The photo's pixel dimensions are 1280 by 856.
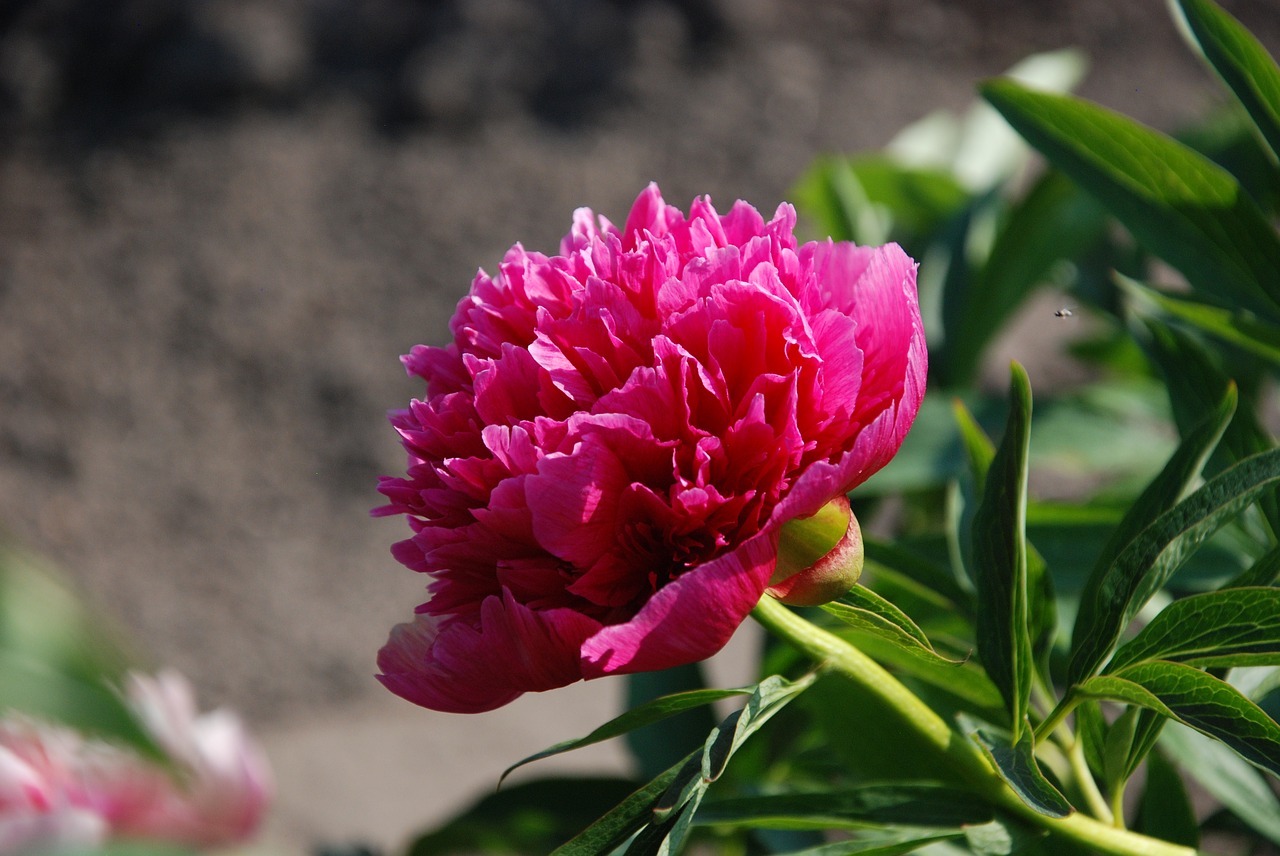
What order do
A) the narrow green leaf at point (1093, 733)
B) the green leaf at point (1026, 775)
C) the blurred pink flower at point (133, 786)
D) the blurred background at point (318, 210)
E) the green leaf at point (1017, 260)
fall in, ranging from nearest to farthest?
the blurred pink flower at point (133, 786)
the green leaf at point (1026, 775)
the narrow green leaf at point (1093, 733)
the green leaf at point (1017, 260)
the blurred background at point (318, 210)

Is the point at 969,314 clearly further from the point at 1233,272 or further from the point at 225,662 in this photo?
the point at 225,662

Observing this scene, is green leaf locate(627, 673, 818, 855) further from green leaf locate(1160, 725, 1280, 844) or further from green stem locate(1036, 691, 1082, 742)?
green leaf locate(1160, 725, 1280, 844)

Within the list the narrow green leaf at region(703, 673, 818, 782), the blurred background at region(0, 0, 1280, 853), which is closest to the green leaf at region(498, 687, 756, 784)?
the narrow green leaf at region(703, 673, 818, 782)

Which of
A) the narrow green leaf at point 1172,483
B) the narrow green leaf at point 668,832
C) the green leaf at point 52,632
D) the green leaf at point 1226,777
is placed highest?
the green leaf at point 52,632

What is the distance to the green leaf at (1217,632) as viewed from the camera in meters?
0.41

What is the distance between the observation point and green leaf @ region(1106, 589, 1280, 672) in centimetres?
41

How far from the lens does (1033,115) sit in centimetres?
59

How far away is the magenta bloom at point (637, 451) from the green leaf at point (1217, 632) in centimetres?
15

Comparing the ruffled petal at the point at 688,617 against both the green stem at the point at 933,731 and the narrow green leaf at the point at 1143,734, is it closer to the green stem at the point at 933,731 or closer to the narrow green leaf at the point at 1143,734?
the green stem at the point at 933,731

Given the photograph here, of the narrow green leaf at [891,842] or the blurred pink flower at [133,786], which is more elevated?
the blurred pink flower at [133,786]

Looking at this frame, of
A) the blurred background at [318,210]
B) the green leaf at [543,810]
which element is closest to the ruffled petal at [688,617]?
the green leaf at [543,810]

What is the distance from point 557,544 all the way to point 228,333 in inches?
86.8

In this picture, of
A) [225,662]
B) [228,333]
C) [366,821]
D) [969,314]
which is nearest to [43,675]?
[969,314]

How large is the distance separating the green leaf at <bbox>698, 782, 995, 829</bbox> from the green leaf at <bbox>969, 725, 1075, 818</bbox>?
1.7 inches
